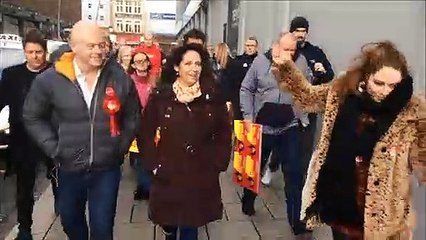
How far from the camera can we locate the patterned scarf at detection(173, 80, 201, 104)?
3300 mm

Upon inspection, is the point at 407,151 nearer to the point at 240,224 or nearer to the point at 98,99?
the point at 98,99

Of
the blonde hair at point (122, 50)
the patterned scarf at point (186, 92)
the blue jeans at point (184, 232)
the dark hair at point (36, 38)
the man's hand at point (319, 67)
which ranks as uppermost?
the dark hair at point (36, 38)

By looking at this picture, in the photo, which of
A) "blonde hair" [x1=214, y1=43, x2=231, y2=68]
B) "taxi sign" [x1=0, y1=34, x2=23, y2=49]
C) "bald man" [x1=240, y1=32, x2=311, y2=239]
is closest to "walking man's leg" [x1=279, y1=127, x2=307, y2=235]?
"bald man" [x1=240, y1=32, x2=311, y2=239]

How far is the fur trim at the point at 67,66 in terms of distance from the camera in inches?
123

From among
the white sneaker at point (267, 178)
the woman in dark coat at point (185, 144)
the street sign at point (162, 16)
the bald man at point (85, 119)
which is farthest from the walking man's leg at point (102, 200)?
the white sneaker at point (267, 178)

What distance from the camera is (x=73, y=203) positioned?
10.9 ft

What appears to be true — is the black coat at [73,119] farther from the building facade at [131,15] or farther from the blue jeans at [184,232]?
the building facade at [131,15]

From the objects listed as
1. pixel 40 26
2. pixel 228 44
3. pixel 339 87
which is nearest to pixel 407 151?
pixel 339 87

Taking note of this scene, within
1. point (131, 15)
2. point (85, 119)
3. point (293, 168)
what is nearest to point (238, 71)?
point (293, 168)

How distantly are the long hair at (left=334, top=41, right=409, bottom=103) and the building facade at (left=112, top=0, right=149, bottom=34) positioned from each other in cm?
144

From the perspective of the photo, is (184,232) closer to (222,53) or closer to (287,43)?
(287,43)

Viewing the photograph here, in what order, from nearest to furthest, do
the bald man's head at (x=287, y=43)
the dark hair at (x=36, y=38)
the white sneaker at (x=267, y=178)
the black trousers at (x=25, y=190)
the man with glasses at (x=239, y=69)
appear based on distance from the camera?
the bald man's head at (x=287, y=43) < the dark hair at (x=36, y=38) < the black trousers at (x=25, y=190) < the man with glasses at (x=239, y=69) < the white sneaker at (x=267, y=178)

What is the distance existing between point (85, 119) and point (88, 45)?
36cm

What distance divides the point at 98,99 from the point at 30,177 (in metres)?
1.11
